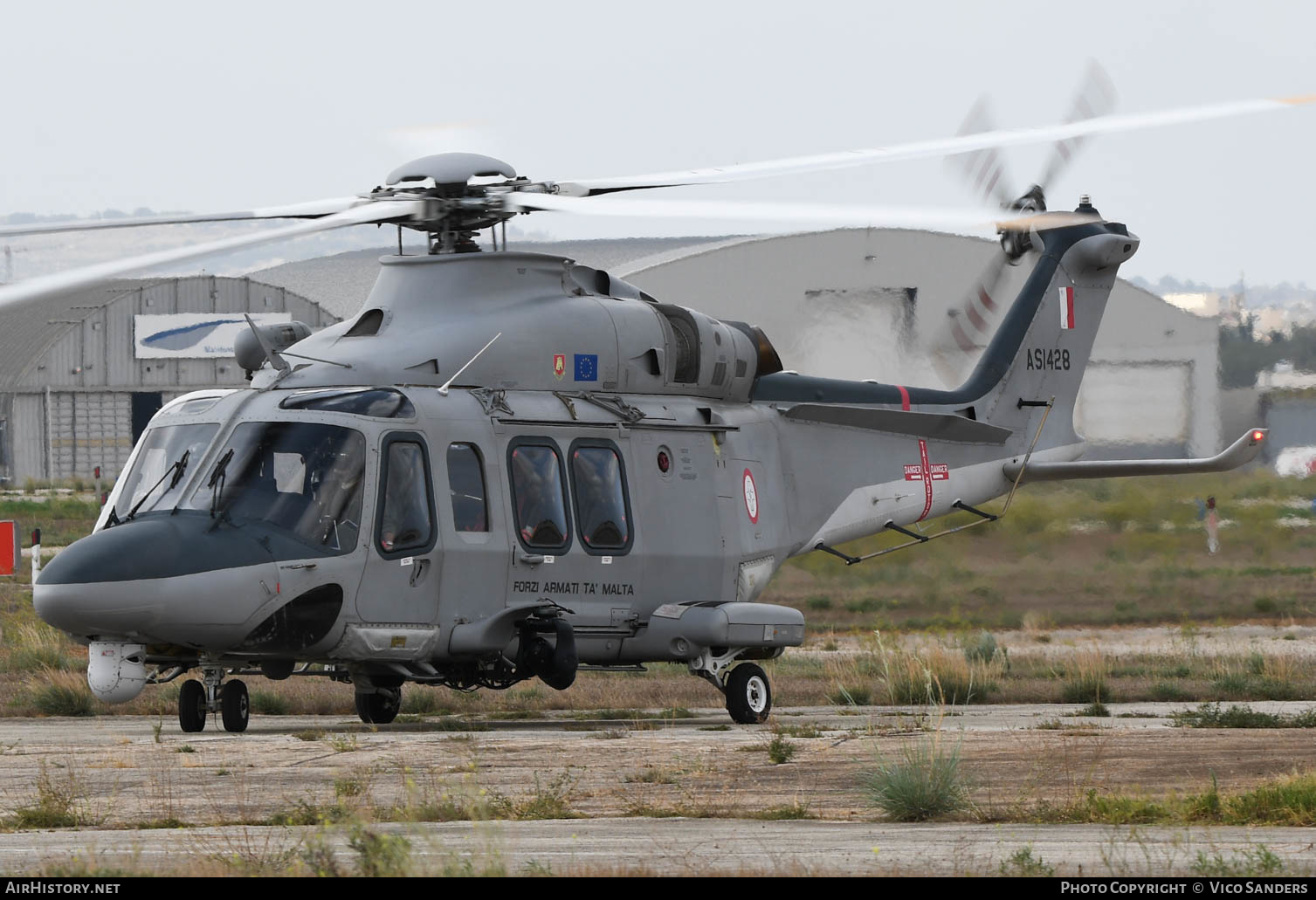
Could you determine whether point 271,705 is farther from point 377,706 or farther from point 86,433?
point 86,433

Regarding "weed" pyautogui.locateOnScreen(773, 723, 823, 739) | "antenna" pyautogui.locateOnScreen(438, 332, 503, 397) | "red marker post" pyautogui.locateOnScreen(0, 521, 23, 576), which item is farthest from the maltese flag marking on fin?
"red marker post" pyautogui.locateOnScreen(0, 521, 23, 576)

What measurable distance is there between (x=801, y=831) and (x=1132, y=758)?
4.13m

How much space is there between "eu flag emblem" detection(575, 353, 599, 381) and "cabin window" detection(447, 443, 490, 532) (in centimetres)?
151

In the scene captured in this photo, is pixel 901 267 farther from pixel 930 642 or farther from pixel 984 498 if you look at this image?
pixel 984 498

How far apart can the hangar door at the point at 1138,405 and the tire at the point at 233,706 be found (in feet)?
72.0

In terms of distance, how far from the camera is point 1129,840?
27.1ft

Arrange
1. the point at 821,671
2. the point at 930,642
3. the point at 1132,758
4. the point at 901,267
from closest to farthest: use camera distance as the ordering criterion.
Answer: the point at 1132,758 < the point at 821,671 < the point at 930,642 < the point at 901,267

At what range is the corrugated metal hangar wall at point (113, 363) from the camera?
2557 inches

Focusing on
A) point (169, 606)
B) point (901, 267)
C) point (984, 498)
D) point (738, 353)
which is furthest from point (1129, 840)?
point (901, 267)

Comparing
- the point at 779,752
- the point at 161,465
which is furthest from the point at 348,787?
the point at 161,465

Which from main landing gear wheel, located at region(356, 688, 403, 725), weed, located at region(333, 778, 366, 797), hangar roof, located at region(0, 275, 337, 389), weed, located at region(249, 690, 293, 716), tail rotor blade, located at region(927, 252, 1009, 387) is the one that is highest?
hangar roof, located at region(0, 275, 337, 389)

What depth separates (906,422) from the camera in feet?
64.0

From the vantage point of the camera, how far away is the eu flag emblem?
53.3 feet

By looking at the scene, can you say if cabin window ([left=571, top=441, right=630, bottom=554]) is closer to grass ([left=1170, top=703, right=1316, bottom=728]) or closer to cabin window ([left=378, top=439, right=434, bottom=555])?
cabin window ([left=378, top=439, right=434, bottom=555])
